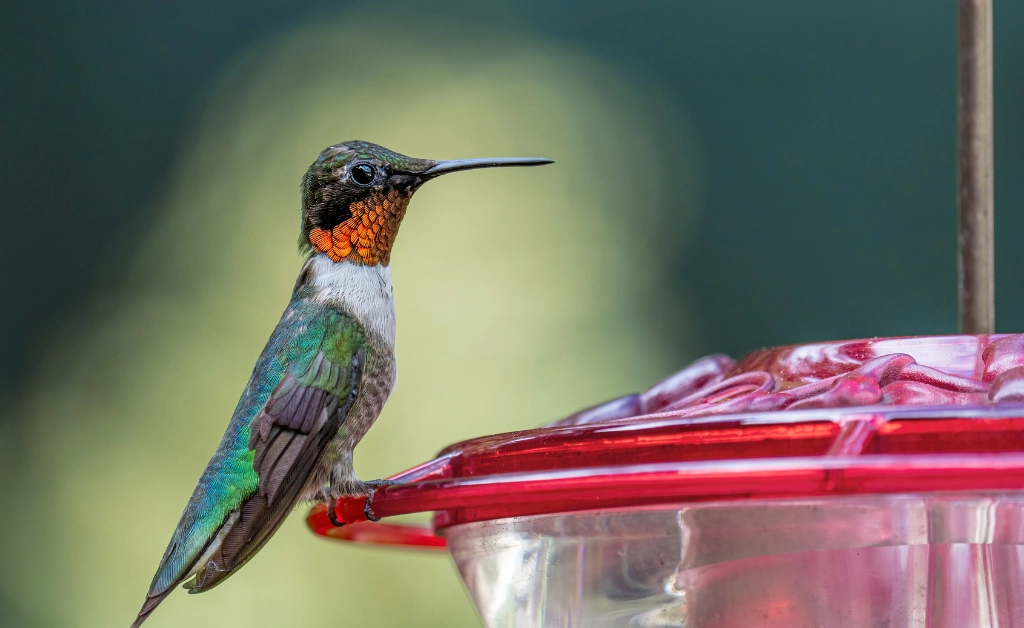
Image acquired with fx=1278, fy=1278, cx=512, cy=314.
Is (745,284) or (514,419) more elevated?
(745,284)

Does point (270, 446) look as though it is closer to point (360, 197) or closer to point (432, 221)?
point (360, 197)

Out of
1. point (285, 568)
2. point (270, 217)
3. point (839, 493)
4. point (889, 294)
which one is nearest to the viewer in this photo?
point (839, 493)

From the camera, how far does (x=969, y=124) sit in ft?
4.58

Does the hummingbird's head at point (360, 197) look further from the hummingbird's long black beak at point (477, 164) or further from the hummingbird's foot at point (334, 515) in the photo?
the hummingbird's foot at point (334, 515)

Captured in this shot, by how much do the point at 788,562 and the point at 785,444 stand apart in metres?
0.20

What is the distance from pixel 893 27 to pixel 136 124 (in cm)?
357

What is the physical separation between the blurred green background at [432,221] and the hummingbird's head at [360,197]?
2421mm

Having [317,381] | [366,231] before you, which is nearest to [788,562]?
[317,381]

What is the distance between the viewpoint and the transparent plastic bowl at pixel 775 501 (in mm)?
892

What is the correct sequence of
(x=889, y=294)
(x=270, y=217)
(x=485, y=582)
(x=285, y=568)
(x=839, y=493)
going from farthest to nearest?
1. (x=889, y=294)
2. (x=270, y=217)
3. (x=285, y=568)
4. (x=485, y=582)
5. (x=839, y=493)

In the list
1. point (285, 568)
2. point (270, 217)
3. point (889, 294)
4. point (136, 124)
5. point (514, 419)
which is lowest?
point (285, 568)

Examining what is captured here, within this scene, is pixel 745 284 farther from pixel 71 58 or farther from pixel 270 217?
pixel 71 58

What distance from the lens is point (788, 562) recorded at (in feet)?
3.61

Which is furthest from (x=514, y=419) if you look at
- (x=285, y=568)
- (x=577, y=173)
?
(x=577, y=173)
